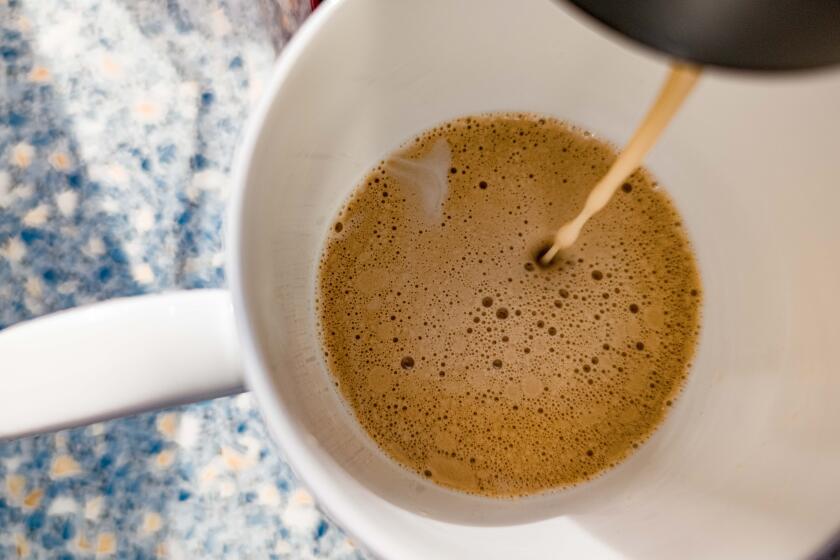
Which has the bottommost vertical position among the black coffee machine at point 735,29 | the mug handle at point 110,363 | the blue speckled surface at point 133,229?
the blue speckled surface at point 133,229

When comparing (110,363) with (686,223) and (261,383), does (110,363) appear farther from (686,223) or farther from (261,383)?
(686,223)

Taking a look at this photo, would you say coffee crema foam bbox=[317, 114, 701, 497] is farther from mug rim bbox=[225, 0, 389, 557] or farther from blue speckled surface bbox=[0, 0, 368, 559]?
mug rim bbox=[225, 0, 389, 557]

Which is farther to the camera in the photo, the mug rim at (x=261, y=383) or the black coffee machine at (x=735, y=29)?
the mug rim at (x=261, y=383)

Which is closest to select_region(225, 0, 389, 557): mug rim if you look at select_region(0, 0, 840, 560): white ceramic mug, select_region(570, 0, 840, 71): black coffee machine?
select_region(0, 0, 840, 560): white ceramic mug

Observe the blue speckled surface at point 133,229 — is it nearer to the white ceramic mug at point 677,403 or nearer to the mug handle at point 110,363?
→ the white ceramic mug at point 677,403

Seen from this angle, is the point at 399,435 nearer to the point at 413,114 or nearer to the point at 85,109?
the point at 413,114

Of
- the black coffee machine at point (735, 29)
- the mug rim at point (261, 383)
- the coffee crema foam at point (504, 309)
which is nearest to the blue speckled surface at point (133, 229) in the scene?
the coffee crema foam at point (504, 309)

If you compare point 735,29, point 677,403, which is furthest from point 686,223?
point 735,29

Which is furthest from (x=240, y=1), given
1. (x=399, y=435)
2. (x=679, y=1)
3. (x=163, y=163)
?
(x=679, y=1)
